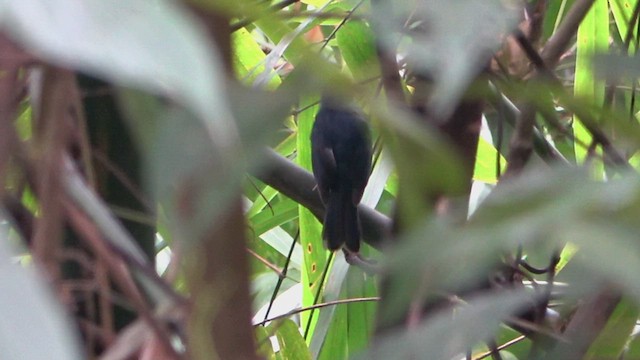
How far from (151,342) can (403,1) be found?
0.15m

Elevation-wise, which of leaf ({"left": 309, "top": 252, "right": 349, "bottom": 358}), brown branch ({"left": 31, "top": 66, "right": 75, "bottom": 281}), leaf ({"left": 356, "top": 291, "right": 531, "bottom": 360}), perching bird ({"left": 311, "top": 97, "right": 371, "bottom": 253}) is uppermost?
brown branch ({"left": 31, "top": 66, "right": 75, "bottom": 281})

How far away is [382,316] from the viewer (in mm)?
481

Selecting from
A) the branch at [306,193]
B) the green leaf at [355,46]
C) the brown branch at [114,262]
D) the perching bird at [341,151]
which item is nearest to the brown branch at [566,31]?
the green leaf at [355,46]

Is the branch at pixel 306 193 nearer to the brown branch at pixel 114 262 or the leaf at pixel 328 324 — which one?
the leaf at pixel 328 324

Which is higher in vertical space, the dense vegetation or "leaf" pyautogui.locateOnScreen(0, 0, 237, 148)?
"leaf" pyautogui.locateOnScreen(0, 0, 237, 148)

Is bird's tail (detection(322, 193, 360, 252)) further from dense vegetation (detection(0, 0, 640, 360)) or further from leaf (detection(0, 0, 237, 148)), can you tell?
leaf (detection(0, 0, 237, 148))

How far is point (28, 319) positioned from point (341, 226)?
1235 millimetres

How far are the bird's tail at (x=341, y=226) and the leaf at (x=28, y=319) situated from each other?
103 centimetres

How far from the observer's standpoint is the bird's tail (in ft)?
4.41

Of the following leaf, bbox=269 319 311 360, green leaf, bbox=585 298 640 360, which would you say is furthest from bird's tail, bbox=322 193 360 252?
green leaf, bbox=585 298 640 360

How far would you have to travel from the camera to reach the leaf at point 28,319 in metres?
0.21

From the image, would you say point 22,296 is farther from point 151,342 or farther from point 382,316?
point 382,316

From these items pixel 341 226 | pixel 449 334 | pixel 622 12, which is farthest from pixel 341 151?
pixel 449 334

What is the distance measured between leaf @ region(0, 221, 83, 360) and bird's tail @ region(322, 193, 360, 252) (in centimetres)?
103
